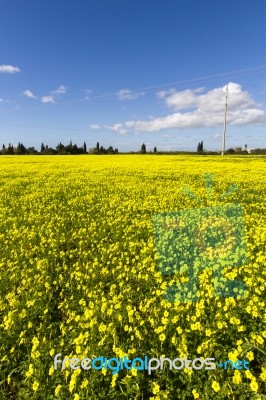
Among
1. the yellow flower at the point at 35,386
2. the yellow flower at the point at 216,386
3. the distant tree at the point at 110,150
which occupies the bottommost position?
the yellow flower at the point at 35,386

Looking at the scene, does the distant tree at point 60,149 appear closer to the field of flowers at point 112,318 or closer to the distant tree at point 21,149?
the distant tree at point 21,149

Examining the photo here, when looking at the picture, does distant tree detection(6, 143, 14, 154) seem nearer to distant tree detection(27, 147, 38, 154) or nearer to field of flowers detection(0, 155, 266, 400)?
distant tree detection(27, 147, 38, 154)

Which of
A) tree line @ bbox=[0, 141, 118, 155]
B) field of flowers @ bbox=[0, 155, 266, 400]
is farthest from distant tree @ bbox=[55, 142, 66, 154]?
field of flowers @ bbox=[0, 155, 266, 400]

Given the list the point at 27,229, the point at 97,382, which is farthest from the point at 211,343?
the point at 27,229

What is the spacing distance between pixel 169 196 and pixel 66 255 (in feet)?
25.9

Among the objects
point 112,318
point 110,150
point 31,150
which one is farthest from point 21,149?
point 112,318

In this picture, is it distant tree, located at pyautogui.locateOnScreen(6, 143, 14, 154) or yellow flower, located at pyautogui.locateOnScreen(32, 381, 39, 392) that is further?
distant tree, located at pyautogui.locateOnScreen(6, 143, 14, 154)

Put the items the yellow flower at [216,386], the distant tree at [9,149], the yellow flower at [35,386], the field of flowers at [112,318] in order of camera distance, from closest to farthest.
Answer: the yellow flower at [216,386], the yellow flower at [35,386], the field of flowers at [112,318], the distant tree at [9,149]

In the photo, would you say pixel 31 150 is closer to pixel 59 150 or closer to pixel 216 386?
pixel 59 150

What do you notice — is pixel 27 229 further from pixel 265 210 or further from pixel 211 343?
pixel 265 210

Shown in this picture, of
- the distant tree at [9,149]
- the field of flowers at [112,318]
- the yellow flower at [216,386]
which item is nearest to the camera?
the yellow flower at [216,386]

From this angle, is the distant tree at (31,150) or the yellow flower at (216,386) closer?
the yellow flower at (216,386)

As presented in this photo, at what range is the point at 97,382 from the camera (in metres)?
3.64

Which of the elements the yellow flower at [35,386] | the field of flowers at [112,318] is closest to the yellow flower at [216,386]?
the field of flowers at [112,318]
